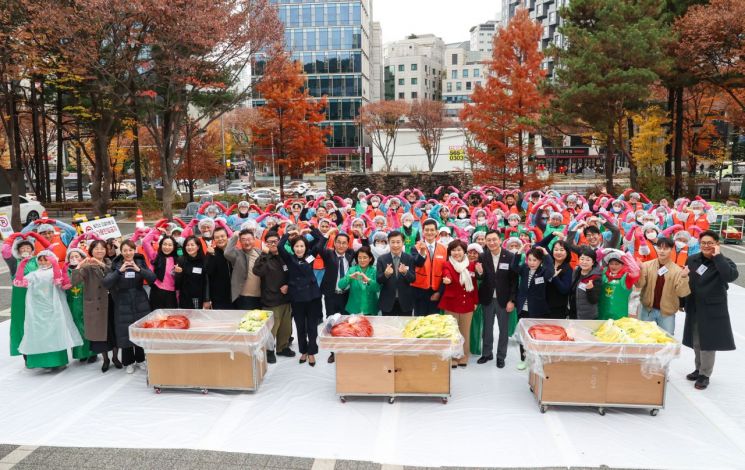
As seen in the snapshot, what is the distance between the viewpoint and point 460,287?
6422 millimetres

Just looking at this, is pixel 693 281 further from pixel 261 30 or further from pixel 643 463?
pixel 261 30

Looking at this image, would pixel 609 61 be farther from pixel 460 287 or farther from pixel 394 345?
pixel 394 345

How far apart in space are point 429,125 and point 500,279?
39490 millimetres

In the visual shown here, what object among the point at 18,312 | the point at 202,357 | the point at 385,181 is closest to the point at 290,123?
the point at 385,181

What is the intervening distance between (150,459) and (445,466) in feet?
8.43

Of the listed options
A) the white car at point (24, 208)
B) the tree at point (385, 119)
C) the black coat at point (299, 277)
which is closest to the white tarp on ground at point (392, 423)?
the black coat at point (299, 277)

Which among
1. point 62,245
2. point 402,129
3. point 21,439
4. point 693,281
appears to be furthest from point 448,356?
point 402,129

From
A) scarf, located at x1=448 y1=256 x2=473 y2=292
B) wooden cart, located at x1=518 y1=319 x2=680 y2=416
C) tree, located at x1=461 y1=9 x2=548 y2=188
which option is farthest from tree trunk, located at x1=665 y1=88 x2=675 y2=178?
wooden cart, located at x1=518 y1=319 x2=680 y2=416

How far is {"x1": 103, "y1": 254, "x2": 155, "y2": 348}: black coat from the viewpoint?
639 centimetres

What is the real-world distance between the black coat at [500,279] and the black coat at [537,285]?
10 centimetres

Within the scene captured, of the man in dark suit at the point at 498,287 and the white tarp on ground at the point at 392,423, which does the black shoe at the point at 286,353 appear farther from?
the man in dark suit at the point at 498,287

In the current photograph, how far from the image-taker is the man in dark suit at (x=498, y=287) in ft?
21.4

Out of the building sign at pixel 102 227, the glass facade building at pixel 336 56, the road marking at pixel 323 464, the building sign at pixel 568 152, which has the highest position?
the glass facade building at pixel 336 56

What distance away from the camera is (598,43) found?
19406 mm
